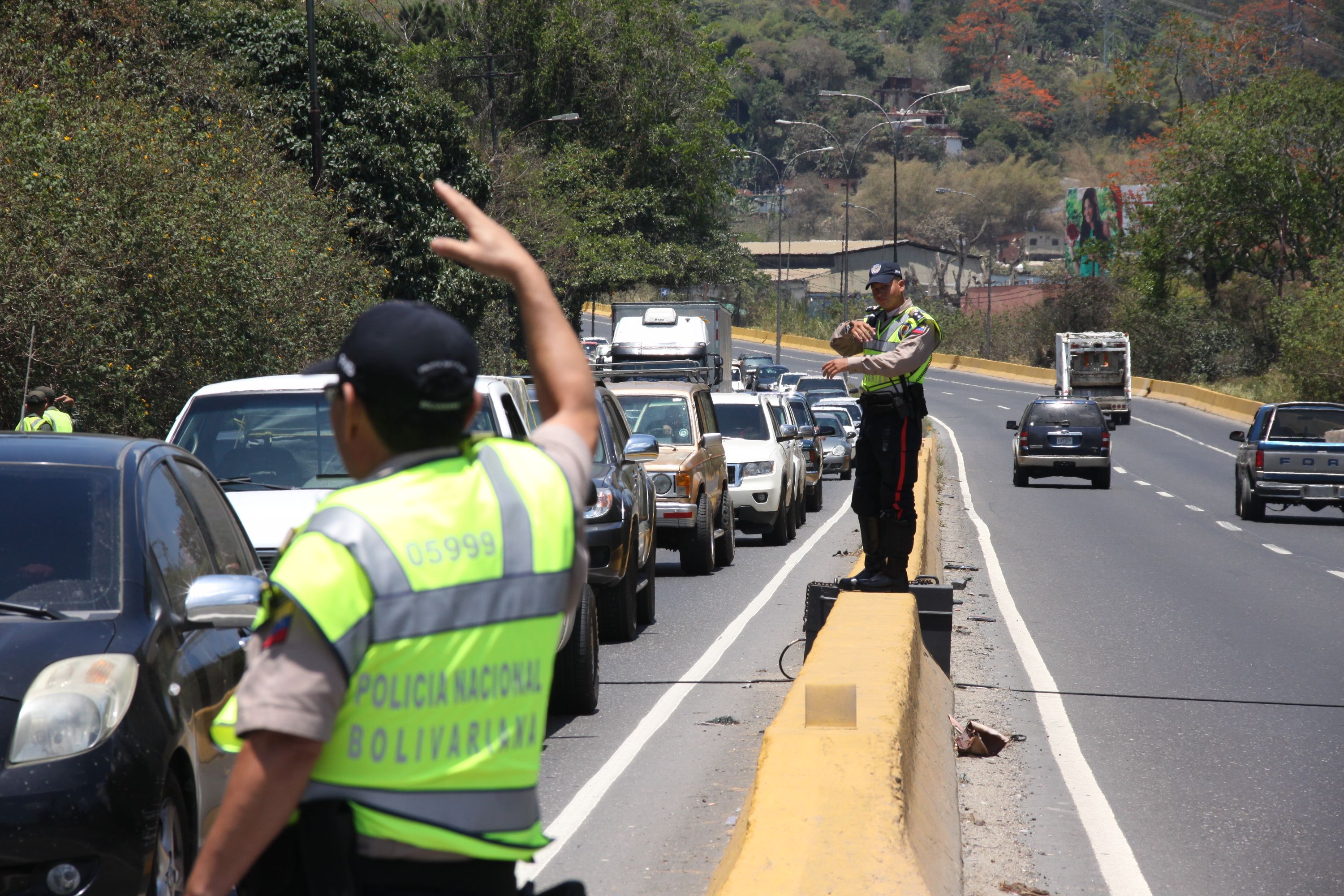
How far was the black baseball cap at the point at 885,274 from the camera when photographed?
844cm

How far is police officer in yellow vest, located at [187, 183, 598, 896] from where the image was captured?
6.64 feet

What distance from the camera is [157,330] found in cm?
1741

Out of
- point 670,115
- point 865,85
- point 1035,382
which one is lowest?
point 1035,382

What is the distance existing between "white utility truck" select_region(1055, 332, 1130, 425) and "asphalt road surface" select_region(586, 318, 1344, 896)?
31.2 metres

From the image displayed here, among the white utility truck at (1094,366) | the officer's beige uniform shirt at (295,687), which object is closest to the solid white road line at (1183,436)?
the white utility truck at (1094,366)

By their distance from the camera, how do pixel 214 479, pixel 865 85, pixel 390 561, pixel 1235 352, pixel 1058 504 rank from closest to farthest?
pixel 390 561
pixel 214 479
pixel 1058 504
pixel 1235 352
pixel 865 85

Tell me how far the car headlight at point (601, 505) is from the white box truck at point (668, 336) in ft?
60.8

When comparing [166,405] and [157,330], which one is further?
[166,405]

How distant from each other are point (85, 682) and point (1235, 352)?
7422cm

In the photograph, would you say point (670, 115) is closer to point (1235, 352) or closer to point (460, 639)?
point (1235, 352)

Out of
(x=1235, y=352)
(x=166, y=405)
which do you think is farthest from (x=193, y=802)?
(x=1235, y=352)

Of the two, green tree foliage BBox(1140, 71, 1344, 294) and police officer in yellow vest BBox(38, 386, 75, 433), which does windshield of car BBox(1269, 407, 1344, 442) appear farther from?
green tree foliage BBox(1140, 71, 1344, 294)

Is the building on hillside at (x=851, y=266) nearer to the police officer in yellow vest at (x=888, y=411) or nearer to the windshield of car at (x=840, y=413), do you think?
the windshield of car at (x=840, y=413)

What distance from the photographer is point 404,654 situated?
208cm
